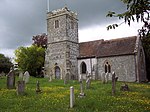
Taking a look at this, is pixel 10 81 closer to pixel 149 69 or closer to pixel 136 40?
pixel 136 40

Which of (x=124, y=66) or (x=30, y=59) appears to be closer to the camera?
(x=124, y=66)

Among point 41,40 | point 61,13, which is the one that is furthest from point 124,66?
point 41,40

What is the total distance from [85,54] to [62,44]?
13.2 feet

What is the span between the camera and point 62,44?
31984mm

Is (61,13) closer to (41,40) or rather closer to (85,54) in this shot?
(85,54)

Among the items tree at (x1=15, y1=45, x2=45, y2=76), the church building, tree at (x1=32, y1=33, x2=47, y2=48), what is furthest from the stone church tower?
tree at (x1=32, y1=33, x2=47, y2=48)

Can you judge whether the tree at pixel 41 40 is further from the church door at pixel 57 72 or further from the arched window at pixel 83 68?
the arched window at pixel 83 68

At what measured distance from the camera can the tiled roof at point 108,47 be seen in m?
28.7

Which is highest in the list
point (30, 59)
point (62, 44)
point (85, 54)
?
point (62, 44)

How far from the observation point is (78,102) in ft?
31.0

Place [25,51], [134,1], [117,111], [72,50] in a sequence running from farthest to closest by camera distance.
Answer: [25,51]
[72,50]
[117,111]
[134,1]

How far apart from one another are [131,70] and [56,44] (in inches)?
496

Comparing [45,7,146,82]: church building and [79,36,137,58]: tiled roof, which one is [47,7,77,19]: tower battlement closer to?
[45,7,146,82]: church building

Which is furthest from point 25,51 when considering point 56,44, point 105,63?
point 105,63
